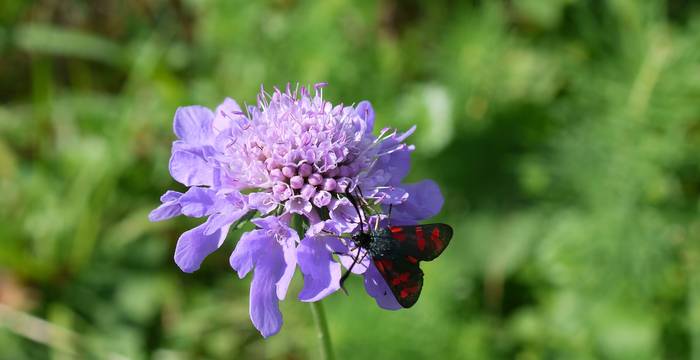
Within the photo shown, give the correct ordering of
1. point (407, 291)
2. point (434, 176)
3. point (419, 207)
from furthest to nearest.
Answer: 1. point (434, 176)
2. point (419, 207)
3. point (407, 291)

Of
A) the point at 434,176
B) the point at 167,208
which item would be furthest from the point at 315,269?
the point at 434,176

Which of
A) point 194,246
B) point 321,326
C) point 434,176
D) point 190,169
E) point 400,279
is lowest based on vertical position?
point 434,176

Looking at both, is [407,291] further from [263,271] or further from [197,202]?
[197,202]

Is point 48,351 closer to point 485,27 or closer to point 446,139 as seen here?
point 446,139

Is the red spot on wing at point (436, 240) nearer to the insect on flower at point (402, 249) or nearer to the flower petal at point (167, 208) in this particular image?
the insect on flower at point (402, 249)

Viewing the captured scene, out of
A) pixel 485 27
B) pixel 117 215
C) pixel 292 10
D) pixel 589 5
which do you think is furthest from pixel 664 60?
pixel 117 215

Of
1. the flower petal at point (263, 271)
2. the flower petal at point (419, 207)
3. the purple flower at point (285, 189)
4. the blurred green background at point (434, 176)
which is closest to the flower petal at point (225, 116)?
the purple flower at point (285, 189)

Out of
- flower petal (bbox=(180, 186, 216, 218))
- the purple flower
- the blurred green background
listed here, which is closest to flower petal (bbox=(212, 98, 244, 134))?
the purple flower

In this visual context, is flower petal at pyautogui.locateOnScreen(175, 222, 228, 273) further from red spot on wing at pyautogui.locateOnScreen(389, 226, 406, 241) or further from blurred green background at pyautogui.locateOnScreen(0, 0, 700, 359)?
blurred green background at pyautogui.locateOnScreen(0, 0, 700, 359)
